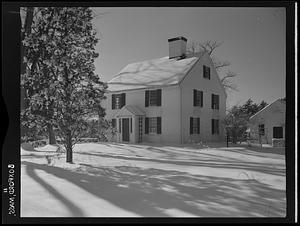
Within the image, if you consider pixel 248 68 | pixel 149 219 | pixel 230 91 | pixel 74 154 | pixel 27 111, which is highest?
pixel 248 68

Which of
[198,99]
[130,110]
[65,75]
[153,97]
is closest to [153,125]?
[130,110]

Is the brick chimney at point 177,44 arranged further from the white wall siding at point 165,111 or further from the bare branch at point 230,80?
the white wall siding at point 165,111

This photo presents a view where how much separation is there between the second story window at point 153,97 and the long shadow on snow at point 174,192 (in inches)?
143

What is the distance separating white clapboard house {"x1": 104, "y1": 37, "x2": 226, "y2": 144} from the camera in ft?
17.8

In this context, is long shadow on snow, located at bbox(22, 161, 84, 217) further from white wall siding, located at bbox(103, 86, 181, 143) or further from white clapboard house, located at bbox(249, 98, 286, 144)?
white wall siding, located at bbox(103, 86, 181, 143)

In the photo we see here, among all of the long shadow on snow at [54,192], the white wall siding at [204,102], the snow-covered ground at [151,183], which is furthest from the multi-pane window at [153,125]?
the long shadow on snow at [54,192]

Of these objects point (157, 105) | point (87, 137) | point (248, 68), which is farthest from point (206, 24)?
point (157, 105)

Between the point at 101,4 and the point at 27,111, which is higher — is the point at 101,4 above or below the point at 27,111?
above

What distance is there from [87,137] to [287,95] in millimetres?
2789

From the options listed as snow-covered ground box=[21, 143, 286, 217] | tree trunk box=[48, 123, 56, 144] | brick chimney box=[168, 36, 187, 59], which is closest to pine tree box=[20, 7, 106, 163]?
tree trunk box=[48, 123, 56, 144]

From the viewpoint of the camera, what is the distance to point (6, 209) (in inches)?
97.8

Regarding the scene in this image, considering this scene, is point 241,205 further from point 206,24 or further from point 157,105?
point 157,105

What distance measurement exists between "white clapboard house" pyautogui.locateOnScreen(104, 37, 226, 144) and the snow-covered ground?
990mm

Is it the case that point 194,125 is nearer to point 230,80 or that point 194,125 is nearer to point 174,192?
point 230,80
